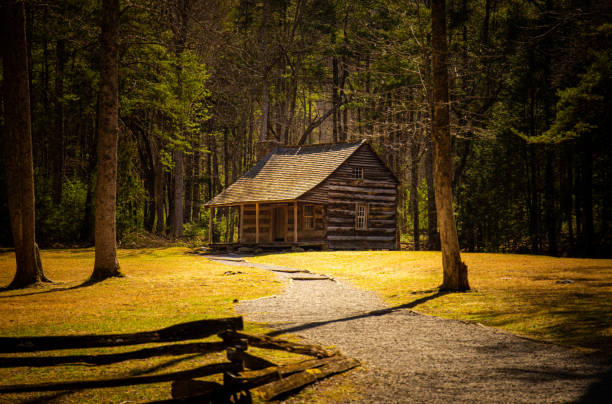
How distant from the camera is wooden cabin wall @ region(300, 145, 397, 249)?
110 ft

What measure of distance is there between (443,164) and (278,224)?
2491 centimetres

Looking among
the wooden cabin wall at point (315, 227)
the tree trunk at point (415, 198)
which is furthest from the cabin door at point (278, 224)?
the tree trunk at point (415, 198)

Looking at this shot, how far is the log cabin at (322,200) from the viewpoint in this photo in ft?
109

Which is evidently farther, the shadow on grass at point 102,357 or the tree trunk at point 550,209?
the tree trunk at point 550,209

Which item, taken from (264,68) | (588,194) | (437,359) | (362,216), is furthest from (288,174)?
(437,359)

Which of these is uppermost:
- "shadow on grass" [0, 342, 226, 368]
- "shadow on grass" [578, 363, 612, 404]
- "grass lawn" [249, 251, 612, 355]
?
"shadow on grass" [0, 342, 226, 368]

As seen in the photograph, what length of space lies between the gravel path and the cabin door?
26.2 m

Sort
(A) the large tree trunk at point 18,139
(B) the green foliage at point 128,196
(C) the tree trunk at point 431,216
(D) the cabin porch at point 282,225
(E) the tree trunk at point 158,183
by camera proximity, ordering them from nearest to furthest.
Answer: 1. (A) the large tree trunk at point 18,139
2. (C) the tree trunk at point 431,216
3. (D) the cabin porch at point 282,225
4. (B) the green foliage at point 128,196
5. (E) the tree trunk at point 158,183

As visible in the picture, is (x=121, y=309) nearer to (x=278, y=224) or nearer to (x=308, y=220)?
(x=308, y=220)

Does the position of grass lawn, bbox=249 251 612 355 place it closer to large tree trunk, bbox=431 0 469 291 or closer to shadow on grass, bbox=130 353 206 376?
large tree trunk, bbox=431 0 469 291

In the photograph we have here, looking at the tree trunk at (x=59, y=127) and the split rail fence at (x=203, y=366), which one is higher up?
the tree trunk at (x=59, y=127)

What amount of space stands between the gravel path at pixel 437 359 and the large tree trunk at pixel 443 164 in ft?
10.1

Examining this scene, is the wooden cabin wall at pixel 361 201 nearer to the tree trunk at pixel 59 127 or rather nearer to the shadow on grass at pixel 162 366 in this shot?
the tree trunk at pixel 59 127

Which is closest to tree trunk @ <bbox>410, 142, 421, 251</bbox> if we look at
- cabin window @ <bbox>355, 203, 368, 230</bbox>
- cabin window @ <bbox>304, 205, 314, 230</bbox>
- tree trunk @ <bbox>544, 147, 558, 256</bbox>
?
cabin window @ <bbox>355, 203, 368, 230</bbox>
